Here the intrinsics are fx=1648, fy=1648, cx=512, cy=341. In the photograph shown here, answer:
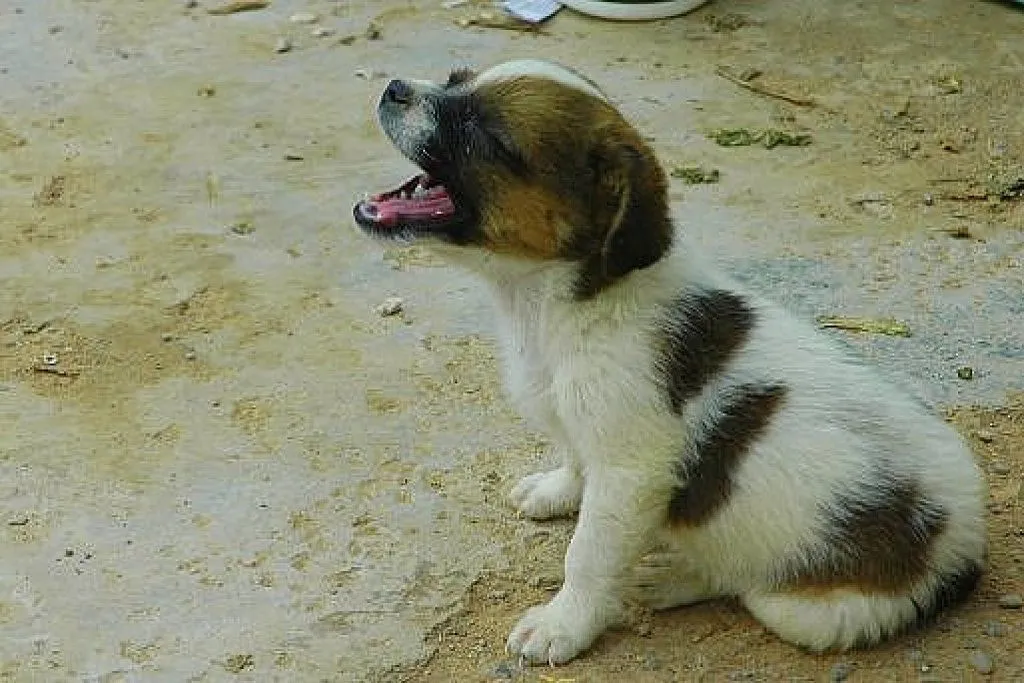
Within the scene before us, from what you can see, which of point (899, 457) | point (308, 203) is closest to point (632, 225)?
point (899, 457)

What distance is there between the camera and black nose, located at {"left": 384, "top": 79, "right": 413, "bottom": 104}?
198 inches

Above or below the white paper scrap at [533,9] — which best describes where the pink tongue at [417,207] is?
above

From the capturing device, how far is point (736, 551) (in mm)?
5051

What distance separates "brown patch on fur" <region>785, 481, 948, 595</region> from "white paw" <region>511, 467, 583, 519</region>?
1.02 metres

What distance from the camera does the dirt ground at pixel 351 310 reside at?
17.2 feet

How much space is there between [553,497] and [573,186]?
4.36 ft

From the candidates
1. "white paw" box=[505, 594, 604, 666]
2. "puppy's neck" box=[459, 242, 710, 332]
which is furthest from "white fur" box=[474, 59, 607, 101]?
"white paw" box=[505, 594, 604, 666]

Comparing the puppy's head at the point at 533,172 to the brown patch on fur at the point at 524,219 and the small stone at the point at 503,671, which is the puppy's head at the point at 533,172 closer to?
the brown patch on fur at the point at 524,219

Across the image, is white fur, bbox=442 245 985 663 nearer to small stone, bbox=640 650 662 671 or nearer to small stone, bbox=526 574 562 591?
small stone, bbox=640 650 662 671

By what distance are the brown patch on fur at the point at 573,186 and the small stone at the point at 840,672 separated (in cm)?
136

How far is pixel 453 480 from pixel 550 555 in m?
0.54

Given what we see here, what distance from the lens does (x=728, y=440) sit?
493 cm

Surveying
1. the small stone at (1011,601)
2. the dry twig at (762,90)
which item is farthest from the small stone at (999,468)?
the dry twig at (762,90)

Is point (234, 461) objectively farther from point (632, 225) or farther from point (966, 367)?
point (966, 367)
